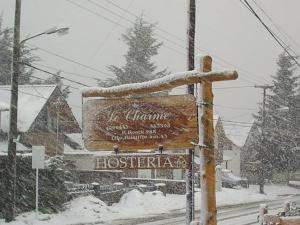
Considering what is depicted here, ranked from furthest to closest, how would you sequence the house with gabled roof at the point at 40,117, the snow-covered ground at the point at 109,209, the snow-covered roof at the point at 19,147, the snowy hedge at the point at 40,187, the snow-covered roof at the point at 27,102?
the house with gabled roof at the point at 40,117 < the snow-covered roof at the point at 27,102 < the snow-covered roof at the point at 19,147 < the snowy hedge at the point at 40,187 < the snow-covered ground at the point at 109,209

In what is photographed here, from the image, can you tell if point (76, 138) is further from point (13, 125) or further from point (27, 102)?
point (13, 125)

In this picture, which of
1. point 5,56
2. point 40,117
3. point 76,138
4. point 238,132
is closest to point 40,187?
point 40,117

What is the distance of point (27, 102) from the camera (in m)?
39.7

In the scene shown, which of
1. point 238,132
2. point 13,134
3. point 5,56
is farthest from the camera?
point 238,132

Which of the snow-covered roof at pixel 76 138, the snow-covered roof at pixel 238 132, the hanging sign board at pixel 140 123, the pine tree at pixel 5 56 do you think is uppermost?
the pine tree at pixel 5 56

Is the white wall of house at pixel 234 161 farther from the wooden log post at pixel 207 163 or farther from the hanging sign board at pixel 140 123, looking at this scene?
the wooden log post at pixel 207 163

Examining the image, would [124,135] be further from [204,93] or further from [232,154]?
[232,154]

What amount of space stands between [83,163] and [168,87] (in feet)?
118

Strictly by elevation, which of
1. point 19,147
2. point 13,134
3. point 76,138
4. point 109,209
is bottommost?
point 109,209

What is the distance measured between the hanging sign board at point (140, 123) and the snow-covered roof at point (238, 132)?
68.7 m

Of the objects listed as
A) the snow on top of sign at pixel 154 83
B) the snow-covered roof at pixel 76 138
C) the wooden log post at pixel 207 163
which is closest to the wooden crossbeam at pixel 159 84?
the snow on top of sign at pixel 154 83

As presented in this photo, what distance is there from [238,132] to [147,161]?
7224 centimetres

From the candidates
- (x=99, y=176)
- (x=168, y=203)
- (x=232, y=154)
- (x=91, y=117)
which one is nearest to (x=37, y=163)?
(x=168, y=203)

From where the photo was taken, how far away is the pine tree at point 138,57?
184 ft
